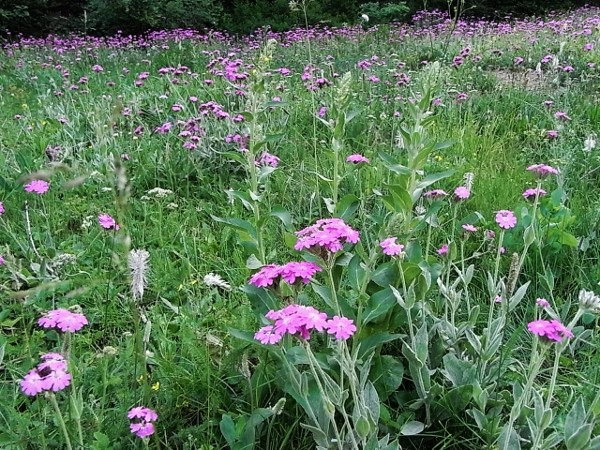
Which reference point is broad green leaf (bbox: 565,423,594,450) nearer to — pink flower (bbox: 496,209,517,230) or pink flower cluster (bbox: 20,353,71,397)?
pink flower (bbox: 496,209,517,230)

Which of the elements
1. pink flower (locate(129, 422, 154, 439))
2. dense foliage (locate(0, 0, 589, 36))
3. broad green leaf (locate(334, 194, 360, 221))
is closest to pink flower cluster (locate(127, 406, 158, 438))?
pink flower (locate(129, 422, 154, 439))

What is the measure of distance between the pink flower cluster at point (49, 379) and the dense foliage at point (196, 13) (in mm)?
10724

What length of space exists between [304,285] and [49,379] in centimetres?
68

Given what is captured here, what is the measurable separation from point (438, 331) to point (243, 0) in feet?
55.6

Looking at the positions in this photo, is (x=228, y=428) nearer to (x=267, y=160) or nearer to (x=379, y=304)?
(x=379, y=304)

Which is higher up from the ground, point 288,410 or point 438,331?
point 438,331

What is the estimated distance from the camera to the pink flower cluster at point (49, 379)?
113 cm

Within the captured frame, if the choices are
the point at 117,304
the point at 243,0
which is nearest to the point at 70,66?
the point at 117,304

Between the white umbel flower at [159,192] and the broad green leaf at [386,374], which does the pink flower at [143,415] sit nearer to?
the broad green leaf at [386,374]

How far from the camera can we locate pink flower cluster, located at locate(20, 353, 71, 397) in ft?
3.69

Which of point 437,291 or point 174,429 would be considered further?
point 437,291

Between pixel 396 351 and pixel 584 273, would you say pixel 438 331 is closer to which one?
pixel 396 351

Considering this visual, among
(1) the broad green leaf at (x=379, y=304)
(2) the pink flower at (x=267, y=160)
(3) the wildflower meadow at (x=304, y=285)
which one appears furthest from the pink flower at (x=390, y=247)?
(2) the pink flower at (x=267, y=160)

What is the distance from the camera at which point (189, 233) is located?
289 cm
